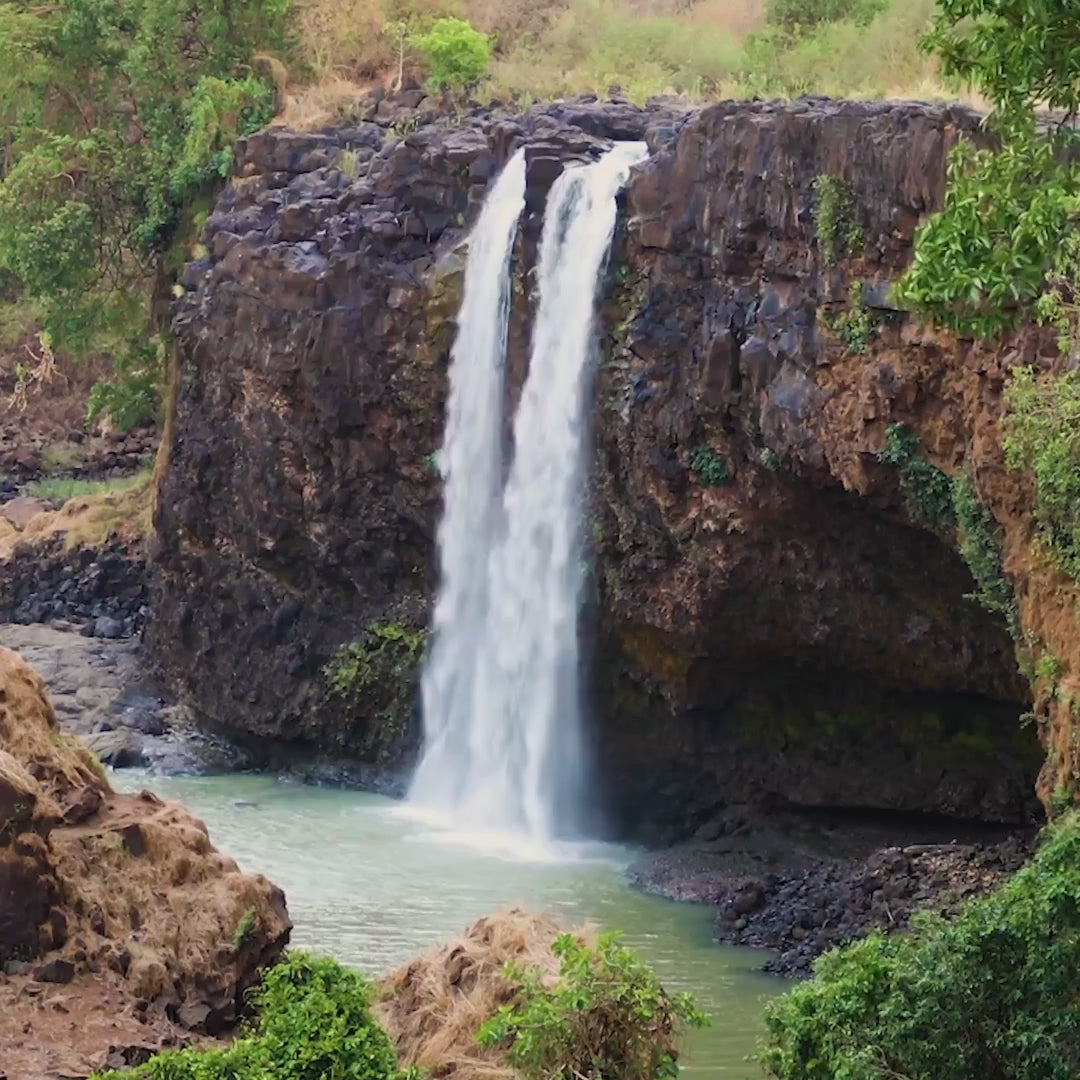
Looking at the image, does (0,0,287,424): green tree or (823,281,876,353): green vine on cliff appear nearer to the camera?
(823,281,876,353): green vine on cliff

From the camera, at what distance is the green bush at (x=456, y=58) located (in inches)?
1152

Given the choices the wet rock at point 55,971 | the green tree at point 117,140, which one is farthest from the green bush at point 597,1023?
the green tree at point 117,140

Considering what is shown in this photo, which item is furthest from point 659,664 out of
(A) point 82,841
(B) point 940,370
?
(A) point 82,841

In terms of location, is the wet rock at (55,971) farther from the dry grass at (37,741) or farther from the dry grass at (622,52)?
the dry grass at (622,52)

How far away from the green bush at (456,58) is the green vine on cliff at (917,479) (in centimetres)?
1352

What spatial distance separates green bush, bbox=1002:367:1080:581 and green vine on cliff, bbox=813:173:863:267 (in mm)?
3340

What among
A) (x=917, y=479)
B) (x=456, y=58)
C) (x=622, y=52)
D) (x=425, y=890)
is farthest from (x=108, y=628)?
(x=917, y=479)

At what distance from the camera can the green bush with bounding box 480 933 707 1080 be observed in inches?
391

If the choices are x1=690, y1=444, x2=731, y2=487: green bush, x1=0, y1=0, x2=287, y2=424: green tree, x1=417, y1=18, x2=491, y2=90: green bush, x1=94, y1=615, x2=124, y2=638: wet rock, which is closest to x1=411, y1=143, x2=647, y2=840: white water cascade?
x1=690, y1=444, x2=731, y2=487: green bush

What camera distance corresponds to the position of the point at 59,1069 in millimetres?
10648

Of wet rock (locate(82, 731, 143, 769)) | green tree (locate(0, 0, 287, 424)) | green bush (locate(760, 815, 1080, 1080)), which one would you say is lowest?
wet rock (locate(82, 731, 143, 769))

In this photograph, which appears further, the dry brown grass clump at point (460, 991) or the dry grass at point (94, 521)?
the dry grass at point (94, 521)

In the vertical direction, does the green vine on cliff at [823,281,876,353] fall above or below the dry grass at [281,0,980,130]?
below

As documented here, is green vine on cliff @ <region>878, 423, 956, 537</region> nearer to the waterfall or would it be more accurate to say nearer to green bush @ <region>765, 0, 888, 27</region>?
the waterfall
